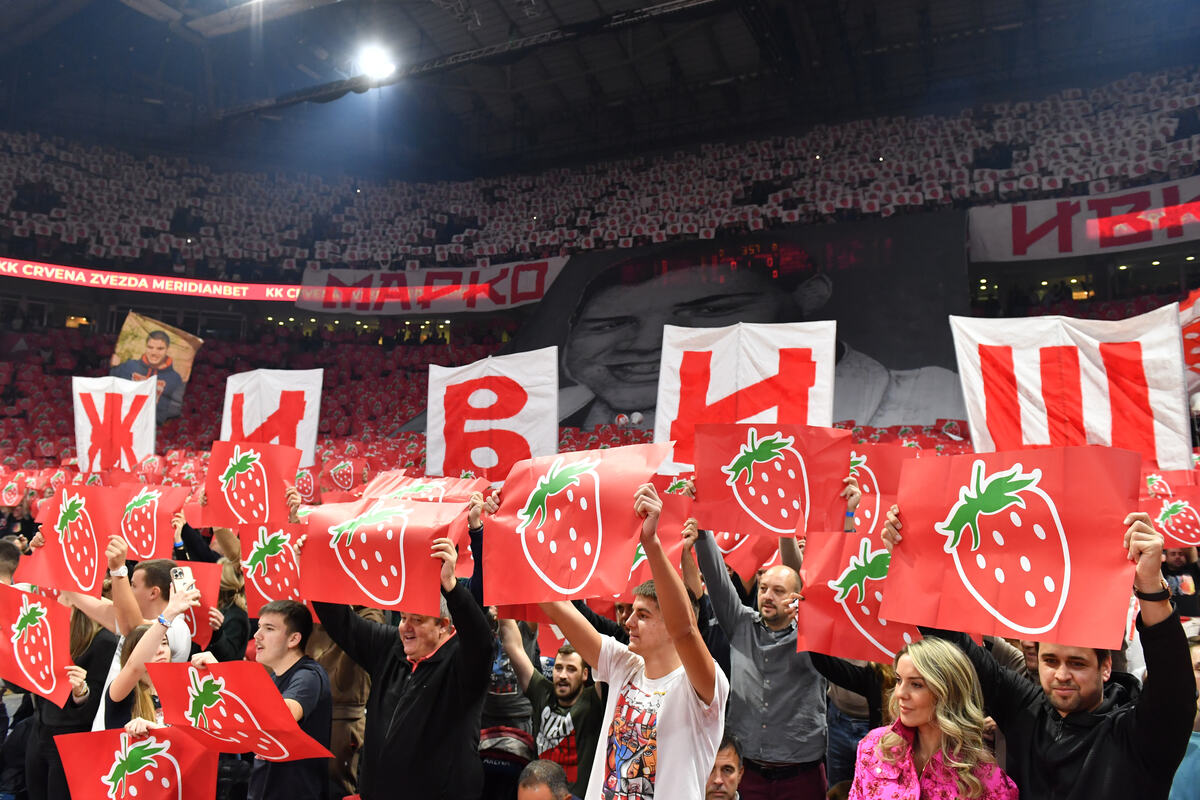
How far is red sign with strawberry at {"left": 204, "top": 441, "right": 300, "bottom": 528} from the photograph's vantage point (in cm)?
490

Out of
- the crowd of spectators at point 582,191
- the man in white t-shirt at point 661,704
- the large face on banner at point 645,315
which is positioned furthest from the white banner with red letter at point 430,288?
the man in white t-shirt at point 661,704

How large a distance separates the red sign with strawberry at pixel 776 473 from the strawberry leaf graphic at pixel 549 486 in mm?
859

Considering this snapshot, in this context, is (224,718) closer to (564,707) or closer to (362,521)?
(362,521)

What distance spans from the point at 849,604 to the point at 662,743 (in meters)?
1.06

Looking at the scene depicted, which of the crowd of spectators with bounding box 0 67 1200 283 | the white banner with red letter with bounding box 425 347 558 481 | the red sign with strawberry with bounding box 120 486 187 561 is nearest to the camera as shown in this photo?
the red sign with strawberry with bounding box 120 486 187 561

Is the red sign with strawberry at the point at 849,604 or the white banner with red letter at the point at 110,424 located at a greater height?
the white banner with red letter at the point at 110,424

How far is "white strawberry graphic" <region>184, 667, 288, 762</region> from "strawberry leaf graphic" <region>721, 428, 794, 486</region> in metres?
2.05

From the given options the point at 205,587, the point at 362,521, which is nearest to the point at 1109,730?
the point at 362,521

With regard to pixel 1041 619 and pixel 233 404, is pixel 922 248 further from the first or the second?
pixel 1041 619

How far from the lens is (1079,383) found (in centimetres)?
497

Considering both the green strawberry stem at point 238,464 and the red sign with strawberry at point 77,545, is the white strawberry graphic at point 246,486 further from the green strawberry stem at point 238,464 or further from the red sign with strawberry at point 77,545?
the red sign with strawberry at point 77,545

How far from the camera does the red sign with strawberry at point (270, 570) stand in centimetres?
450

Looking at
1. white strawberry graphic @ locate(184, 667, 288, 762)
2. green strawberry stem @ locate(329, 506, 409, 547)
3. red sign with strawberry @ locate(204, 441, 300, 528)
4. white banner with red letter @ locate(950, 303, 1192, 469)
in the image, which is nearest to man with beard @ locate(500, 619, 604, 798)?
green strawberry stem @ locate(329, 506, 409, 547)

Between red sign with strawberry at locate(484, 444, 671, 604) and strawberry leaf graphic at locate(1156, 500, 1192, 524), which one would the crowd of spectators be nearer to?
strawberry leaf graphic at locate(1156, 500, 1192, 524)
